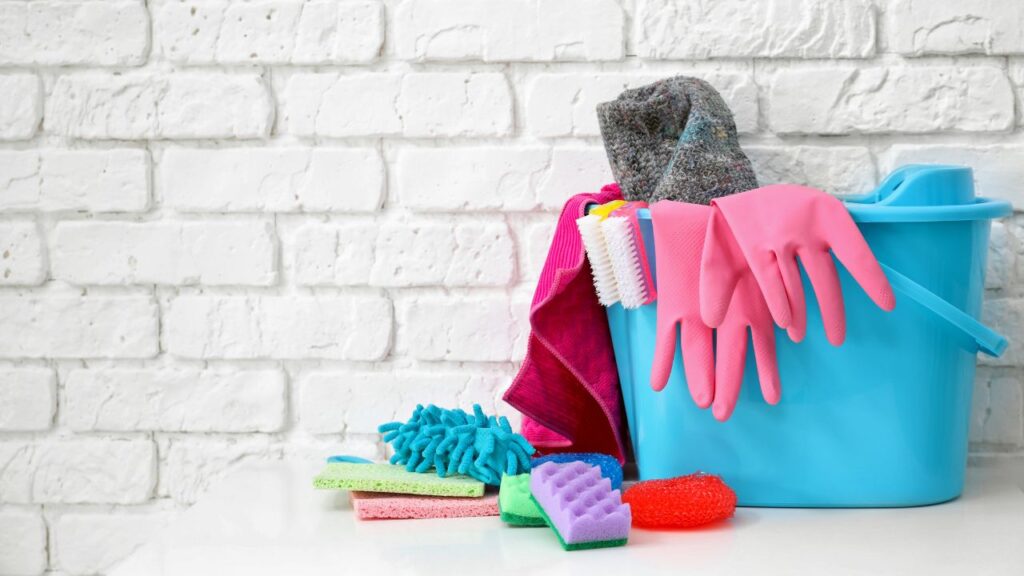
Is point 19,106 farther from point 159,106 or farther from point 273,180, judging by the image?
point 273,180

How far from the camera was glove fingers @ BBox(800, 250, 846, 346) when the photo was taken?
927 millimetres

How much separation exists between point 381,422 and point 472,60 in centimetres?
44

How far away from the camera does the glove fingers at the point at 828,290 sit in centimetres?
93

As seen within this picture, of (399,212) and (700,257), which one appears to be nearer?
(700,257)

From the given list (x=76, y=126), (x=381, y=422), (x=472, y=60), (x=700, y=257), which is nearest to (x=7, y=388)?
(x=76, y=126)

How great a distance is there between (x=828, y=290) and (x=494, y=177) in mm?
449

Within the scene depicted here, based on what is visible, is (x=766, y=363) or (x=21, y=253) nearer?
(x=766, y=363)

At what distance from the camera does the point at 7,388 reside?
1308 mm

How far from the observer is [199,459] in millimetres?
1309

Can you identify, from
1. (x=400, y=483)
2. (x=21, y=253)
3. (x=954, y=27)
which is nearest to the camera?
(x=400, y=483)

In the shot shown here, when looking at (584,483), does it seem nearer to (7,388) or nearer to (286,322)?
(286,322)

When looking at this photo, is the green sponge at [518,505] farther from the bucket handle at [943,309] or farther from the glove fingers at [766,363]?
the bucket handle at [943,309]

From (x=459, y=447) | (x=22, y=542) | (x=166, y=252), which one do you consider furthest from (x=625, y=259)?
(x=22, y=542)

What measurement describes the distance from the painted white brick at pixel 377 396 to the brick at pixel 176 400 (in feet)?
0.13
